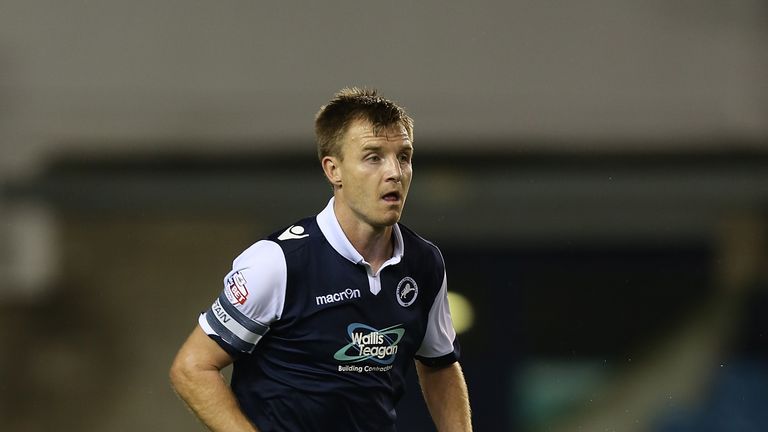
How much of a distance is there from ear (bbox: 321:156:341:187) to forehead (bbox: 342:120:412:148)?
0.08m

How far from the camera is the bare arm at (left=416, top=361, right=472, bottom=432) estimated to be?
572 cm

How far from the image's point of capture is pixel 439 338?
571 centimetres

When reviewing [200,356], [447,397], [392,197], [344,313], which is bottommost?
[447,397]

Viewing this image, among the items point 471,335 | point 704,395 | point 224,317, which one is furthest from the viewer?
point 704,395

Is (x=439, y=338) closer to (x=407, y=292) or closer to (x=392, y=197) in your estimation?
(x=407, y=292)

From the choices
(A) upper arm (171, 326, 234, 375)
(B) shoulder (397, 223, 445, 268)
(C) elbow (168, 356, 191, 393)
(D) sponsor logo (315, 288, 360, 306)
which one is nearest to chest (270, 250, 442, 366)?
(D) sponsor logo (315, 288, 360, 306)

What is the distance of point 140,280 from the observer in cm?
1734

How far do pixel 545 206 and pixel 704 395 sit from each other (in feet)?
10.0

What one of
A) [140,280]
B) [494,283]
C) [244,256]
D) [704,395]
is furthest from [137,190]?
[244,256]

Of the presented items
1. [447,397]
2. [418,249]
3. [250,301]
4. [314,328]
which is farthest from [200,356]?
[447,397]

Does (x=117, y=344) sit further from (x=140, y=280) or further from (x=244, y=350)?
(x=244, y=350)

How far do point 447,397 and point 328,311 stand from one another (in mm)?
805

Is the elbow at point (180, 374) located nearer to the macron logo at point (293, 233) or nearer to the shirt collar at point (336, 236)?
the macron logo at point (293, 233)

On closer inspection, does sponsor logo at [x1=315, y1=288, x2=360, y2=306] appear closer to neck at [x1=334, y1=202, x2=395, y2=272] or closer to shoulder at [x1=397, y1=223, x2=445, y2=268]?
neck at [x1=334, y1=202, x2=395, y2=272]
